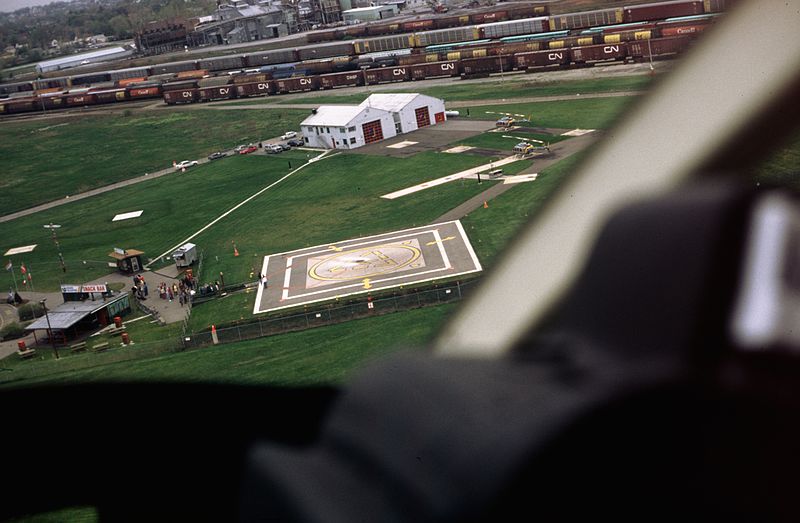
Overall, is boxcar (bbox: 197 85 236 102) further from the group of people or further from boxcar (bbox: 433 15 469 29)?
the group of people

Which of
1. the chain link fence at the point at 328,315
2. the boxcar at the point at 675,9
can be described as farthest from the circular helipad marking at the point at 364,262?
the boxcar at the point at 675,9

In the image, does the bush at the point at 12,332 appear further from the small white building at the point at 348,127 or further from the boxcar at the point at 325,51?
the boxcar at the point at 325,51

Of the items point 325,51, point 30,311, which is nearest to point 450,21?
point 325,51

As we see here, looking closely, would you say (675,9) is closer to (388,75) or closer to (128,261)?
(128,261)

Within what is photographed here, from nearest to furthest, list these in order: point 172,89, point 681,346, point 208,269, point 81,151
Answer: point 681,346
point 208,269
point 81,151
point 172,89

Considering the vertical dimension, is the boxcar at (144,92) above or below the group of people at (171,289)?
above

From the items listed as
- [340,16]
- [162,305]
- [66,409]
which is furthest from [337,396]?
Answer: [340,16]

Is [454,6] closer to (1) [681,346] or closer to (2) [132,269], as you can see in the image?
(2) [132,269]
